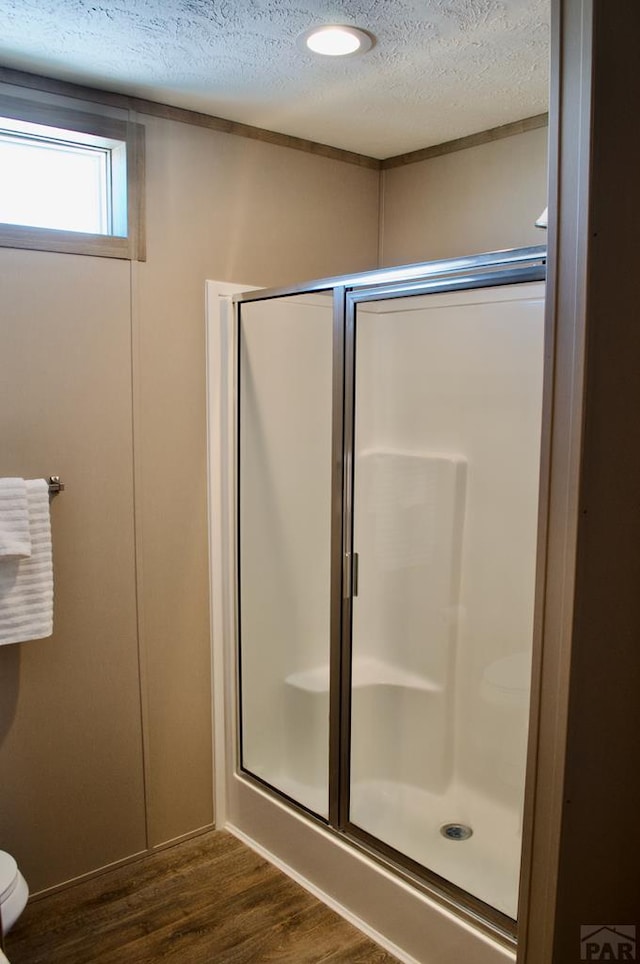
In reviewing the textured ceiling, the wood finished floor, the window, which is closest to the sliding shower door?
the wood finished floor

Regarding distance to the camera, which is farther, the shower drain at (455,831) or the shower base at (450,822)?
the shower drain at (455,831)

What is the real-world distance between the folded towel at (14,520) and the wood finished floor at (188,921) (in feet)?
3.64

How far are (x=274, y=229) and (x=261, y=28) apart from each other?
2.93 feet

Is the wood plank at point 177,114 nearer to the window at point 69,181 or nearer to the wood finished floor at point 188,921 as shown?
the window at point 69,181

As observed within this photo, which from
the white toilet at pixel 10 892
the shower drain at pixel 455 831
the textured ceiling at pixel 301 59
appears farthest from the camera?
the shower drain at pixel 455 831

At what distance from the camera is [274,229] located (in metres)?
2.70

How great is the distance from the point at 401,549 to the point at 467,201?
125cm

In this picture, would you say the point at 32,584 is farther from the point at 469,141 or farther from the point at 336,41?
the point at 469,141

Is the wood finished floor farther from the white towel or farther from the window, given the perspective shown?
the window

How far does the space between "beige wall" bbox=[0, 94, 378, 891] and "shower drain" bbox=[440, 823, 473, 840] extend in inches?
35.3

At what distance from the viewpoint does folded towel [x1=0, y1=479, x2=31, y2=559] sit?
2.10 m

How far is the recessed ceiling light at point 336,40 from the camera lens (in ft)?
6.06

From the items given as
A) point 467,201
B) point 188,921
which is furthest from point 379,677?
→ point 467,201

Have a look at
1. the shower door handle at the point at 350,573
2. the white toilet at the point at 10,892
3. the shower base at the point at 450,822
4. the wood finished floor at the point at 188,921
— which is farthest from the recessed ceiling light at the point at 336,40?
the wood finished floor at the point at 188,921
